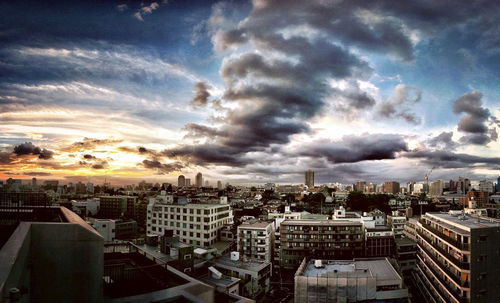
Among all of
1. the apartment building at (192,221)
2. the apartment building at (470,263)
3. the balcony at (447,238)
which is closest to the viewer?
the apartment building at (470,263)

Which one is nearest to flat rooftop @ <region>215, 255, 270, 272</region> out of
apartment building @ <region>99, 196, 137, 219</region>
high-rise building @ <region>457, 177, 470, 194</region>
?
apartment building @ <region>99, 196, 137, 219</region>

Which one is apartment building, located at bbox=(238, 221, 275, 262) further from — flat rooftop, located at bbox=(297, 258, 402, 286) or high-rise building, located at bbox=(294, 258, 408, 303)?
high-rise building, located at bbox=(294, 258, 408, 303)

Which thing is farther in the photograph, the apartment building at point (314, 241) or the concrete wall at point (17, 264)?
the apartment building at point (314, 241)

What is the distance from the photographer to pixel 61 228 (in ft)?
18.4

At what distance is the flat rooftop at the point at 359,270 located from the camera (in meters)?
21.2

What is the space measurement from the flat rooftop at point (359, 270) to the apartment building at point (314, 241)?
7355 mm

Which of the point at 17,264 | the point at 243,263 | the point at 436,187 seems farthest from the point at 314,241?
the point at 436,187

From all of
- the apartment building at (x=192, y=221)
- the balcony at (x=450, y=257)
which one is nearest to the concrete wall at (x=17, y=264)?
the balcony at (x=450, y=257)

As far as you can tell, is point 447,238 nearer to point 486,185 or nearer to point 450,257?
point 450,257

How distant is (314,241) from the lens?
33906mm

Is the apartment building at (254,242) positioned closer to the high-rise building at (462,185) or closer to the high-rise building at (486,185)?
the high-rise building at (462,185)

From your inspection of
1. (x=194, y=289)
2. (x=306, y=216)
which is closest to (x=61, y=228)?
(x=194, y=289)

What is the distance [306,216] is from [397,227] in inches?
687

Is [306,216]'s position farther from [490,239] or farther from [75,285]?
[75,285]
